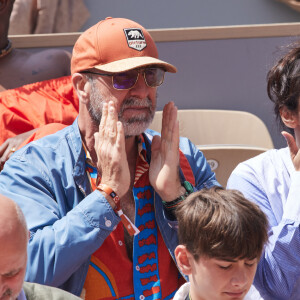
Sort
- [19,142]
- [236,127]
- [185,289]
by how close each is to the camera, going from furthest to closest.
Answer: [236,127]
[19,142]
[185,289]

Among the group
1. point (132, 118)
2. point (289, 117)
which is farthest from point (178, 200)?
point (289, 117)

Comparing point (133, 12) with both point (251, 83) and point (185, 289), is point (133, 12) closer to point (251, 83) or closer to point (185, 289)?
point (251, 83)

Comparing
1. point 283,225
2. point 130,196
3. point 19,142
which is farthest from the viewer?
point 19,142

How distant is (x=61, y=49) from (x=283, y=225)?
1.90 metres

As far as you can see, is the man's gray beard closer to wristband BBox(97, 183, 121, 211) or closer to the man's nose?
the man's nose

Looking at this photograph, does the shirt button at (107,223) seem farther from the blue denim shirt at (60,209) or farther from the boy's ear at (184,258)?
the boy's ear at (184,258)

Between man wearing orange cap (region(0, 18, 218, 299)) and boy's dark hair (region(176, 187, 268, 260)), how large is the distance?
28cm

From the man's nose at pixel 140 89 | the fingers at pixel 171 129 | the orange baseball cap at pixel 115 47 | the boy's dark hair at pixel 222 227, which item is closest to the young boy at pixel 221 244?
→ the boy's dark hair at pixel 222 227

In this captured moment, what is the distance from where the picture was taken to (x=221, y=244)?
1.71 metres

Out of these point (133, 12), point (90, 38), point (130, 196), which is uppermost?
point (90, 38)

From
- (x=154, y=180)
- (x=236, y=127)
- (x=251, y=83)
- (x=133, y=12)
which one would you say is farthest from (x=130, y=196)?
(x=133, y=12)

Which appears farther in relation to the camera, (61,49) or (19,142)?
(61,49)

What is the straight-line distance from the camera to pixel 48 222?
197 centimetres

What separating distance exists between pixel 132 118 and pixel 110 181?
0.91 ft
